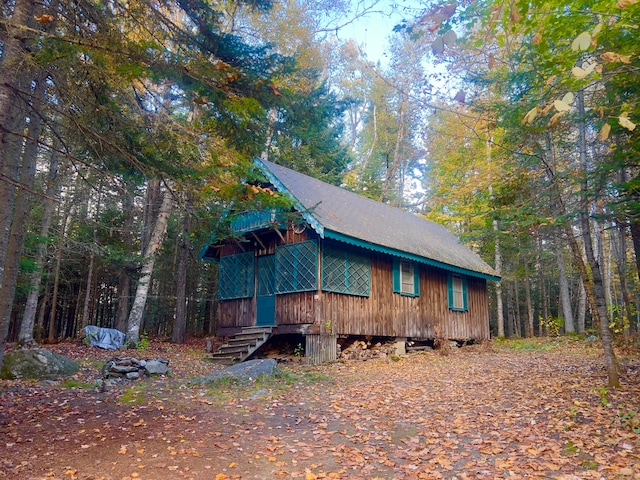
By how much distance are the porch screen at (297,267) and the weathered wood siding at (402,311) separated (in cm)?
68

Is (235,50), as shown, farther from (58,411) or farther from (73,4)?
(58,411)

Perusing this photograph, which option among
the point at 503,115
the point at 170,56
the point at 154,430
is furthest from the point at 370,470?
the point at 503,115

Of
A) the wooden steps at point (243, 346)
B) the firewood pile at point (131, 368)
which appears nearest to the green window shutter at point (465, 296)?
the wooden steps at point (243, 346)

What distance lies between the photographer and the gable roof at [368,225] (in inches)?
503

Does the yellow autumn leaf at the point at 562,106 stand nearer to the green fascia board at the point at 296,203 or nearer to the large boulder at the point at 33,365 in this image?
the green fascia board at the point at 296,203

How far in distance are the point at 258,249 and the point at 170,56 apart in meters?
9.47

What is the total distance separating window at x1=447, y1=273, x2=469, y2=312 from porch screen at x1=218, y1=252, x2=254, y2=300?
763 cm

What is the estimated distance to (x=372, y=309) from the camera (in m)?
14.1

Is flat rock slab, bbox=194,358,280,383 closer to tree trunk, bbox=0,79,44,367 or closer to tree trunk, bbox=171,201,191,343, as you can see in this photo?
tree trunk, bbox=0,79,44,367

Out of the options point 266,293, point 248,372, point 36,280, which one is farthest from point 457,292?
point 36,280

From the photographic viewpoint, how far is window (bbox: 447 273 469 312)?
17.3m

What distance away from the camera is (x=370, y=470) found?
15.3 ft

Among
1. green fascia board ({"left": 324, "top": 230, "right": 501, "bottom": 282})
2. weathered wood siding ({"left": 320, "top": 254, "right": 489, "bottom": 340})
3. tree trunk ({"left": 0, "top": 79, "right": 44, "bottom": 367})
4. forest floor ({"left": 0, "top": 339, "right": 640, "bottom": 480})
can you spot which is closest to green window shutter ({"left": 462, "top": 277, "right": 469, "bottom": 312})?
weathered wood siding ({"left": 320, "top": 254, "right": 489, "bottom": 340})

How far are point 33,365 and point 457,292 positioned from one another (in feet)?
46.7
